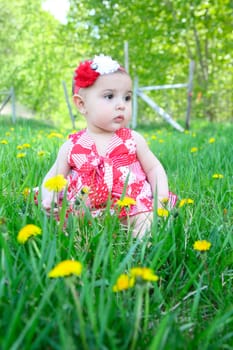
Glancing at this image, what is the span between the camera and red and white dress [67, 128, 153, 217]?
2.00 m

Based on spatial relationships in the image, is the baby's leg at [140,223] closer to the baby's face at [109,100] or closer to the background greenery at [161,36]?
the baby's face at [109,100]

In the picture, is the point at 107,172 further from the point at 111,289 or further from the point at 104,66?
the point at 111,289

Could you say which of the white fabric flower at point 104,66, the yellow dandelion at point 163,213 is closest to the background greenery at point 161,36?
the white fabric flower at point 104,66

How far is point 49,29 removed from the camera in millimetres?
22625

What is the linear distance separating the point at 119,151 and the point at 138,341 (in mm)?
1371

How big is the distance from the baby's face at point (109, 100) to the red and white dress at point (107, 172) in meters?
0.10

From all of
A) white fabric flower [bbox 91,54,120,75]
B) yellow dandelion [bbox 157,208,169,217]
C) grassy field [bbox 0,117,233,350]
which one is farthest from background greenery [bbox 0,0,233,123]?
grassy field [bbox 0,117,233,350]

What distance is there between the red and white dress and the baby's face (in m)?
0.10

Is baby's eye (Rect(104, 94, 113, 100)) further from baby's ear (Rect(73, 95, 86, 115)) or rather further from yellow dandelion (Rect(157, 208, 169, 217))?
yellow dandelion (Rect(157, 208, 169, 217))

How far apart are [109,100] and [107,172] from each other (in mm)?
333

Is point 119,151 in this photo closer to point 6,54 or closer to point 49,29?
point 49,29

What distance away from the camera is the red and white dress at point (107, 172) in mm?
1999

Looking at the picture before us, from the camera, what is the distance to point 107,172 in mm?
2051

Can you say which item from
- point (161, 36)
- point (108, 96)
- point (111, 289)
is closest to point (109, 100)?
point (108, 96)
